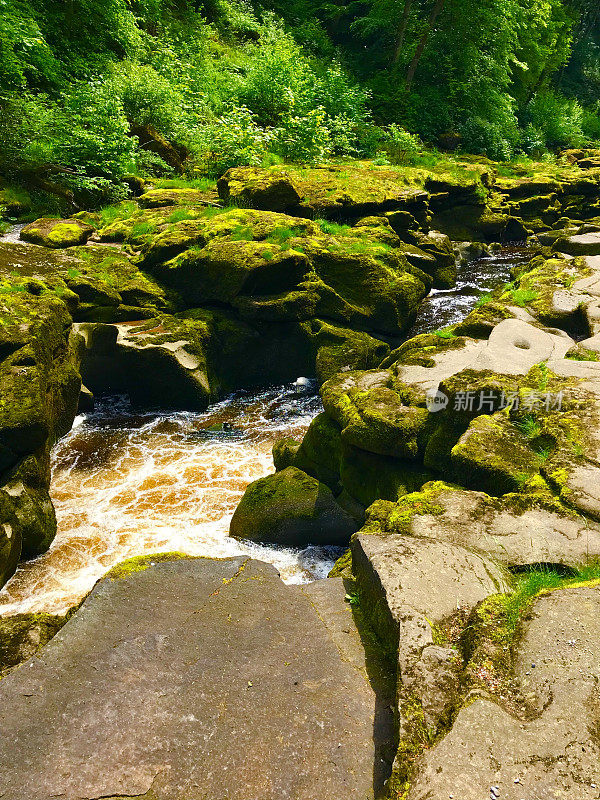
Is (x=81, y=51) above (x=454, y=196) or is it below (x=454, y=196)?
above

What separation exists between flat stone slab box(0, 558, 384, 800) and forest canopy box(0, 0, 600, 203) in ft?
42.5

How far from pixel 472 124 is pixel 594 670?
30.1 meters

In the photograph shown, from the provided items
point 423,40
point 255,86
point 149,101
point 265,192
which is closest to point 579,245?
point 265,192

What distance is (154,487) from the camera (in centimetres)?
727

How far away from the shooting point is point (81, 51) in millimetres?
18953

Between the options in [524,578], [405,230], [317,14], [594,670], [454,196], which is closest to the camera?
[594,670]

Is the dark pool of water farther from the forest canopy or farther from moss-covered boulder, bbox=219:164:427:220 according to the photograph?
the forest canopy

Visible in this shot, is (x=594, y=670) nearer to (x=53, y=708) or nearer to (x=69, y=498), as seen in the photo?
(x=53, y=708)

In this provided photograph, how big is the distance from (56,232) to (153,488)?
280 inches

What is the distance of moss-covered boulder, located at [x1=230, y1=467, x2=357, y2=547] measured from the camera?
19.5 feet

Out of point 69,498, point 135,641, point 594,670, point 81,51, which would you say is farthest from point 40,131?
point 594,670

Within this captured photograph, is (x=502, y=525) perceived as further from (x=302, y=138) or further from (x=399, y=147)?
(x=399, y=147)

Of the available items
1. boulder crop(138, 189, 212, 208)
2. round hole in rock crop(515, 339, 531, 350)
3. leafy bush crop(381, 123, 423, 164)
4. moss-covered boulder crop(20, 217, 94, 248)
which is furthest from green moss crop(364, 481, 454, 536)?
leafy bush crop(381, 123, 423, 164)

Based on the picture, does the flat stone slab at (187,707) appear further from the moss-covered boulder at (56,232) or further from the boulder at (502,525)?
the moss-covered boulder at (56,232)
